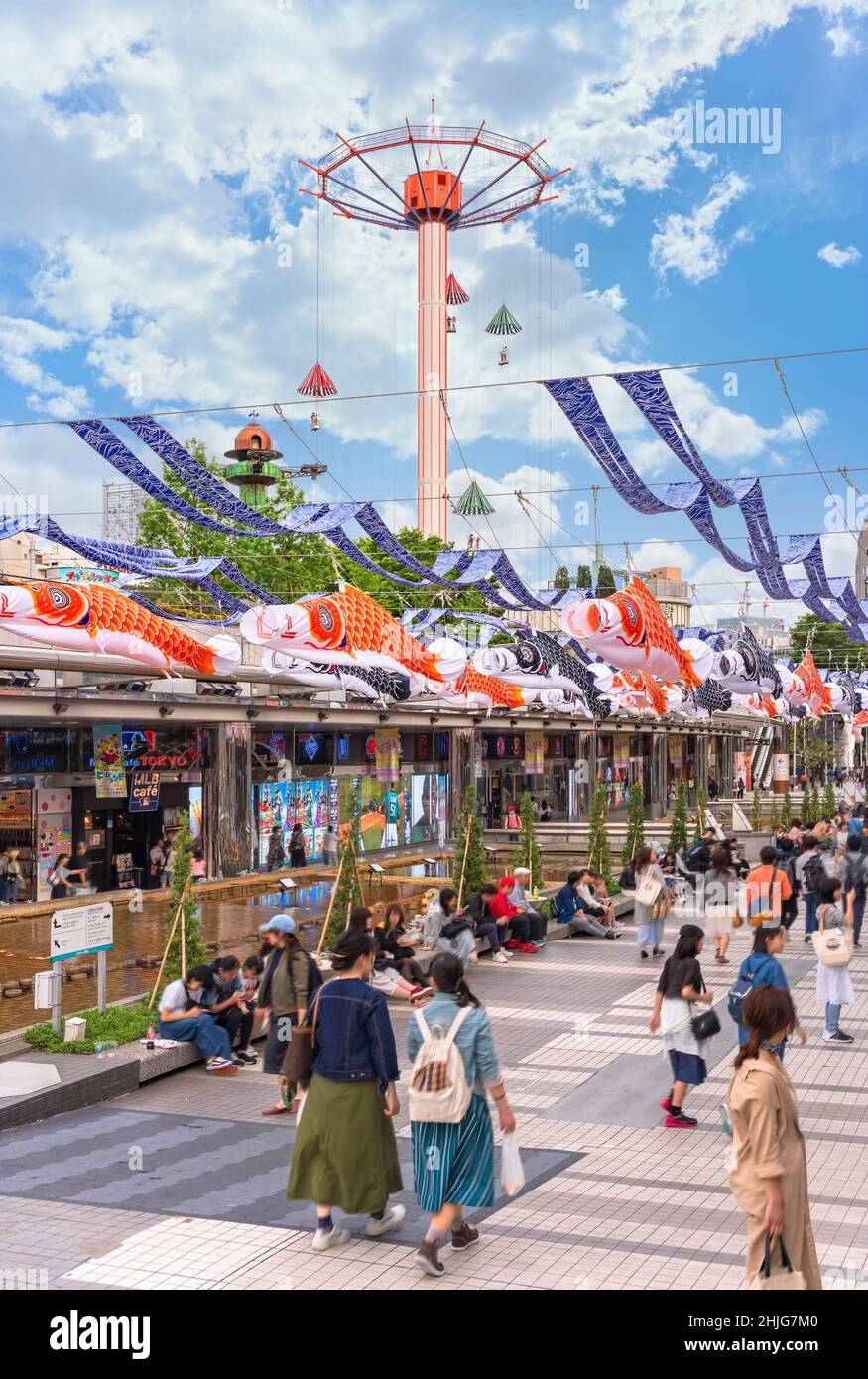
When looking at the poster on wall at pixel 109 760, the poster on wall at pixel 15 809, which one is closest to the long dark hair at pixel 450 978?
the poster on wall at pixel 15 809

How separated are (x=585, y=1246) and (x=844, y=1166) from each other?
85.6 inches

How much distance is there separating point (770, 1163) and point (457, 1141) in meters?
1.73

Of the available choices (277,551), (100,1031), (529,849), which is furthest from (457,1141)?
(277,551)

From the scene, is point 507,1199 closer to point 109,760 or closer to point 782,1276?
point 782,1276

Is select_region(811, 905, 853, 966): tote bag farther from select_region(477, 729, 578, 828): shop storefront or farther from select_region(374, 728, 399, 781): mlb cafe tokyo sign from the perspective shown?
select_region(477, 729, 578, 828): shop storefront

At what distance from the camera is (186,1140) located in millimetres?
8477

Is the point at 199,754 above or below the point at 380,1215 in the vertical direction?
above

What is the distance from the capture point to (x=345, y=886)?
1385 centimetres

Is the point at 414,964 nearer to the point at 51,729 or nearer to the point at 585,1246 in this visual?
the point at 585,1246

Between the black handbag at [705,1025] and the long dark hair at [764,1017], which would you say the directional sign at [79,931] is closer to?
the black handbag at [705,1025]

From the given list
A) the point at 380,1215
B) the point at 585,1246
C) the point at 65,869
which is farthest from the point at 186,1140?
the point at 65,869

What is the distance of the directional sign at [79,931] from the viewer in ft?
34.1

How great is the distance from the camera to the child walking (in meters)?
8.85

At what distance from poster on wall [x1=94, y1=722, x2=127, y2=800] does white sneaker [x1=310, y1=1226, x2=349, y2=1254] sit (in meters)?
15.3
